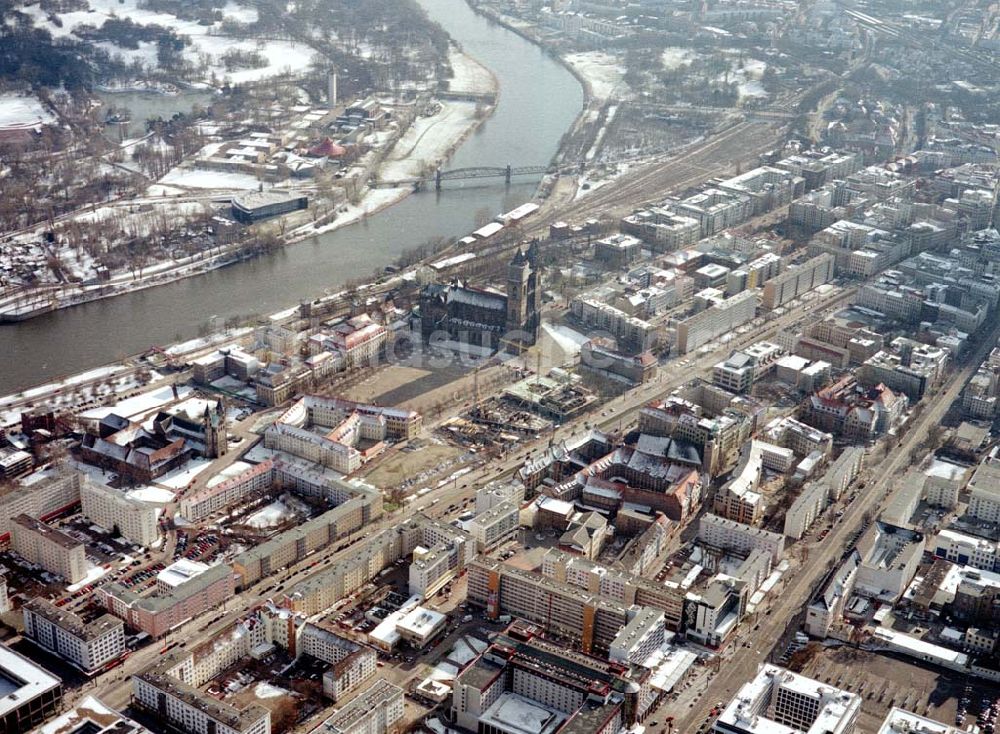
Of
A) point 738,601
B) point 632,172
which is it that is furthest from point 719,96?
point 738,601

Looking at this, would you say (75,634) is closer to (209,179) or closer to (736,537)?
(736,537)

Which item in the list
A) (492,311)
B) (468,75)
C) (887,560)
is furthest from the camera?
(468,75)

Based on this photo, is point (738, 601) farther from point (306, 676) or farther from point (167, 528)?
point (167, 528)

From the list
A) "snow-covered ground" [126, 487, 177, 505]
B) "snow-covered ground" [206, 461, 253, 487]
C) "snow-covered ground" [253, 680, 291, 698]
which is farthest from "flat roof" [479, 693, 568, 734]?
"snow-covered ground" [126, 487, 177, 505]

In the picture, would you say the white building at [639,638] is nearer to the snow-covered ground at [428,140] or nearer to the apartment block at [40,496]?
the apartment block at [40,496]

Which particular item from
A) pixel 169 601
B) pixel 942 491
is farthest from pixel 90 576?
pixel 942 491

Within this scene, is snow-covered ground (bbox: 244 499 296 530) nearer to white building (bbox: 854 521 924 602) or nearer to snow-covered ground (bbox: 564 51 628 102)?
white building (bbox: 854 521 924 602)
